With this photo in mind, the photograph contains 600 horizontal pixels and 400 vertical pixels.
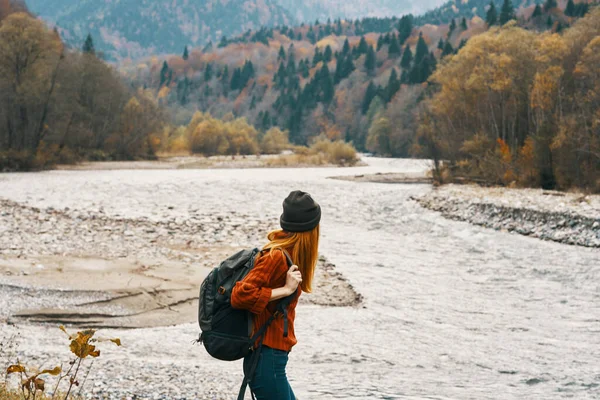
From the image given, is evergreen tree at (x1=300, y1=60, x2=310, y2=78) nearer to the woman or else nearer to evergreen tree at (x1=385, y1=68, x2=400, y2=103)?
evergreen tree at (x1=385, y1=68, x2=400, y2=103)

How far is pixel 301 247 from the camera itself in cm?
347

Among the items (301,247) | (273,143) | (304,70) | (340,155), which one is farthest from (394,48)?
(301,247)

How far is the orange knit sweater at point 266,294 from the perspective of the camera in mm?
3201

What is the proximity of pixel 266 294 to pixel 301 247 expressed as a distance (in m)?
0.37

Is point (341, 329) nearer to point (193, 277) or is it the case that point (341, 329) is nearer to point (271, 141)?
point (193, 277)

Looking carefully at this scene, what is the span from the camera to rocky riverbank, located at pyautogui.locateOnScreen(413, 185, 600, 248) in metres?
19.2

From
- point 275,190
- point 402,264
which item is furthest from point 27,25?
point 402,264

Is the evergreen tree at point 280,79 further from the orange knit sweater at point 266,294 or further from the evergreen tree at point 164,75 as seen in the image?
the orange knit sweater at point 266,294

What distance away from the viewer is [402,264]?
15492 millimetres

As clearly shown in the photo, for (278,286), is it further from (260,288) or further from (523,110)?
(523,110)

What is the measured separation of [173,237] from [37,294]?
7397 millimetres

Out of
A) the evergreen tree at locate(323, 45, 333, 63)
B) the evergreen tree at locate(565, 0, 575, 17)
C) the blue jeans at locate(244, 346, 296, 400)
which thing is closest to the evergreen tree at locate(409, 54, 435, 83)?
the evergreen tree at locate(565, 0, 575, 17)

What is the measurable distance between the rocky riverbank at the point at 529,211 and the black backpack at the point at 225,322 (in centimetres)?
1684

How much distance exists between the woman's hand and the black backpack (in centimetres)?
21
